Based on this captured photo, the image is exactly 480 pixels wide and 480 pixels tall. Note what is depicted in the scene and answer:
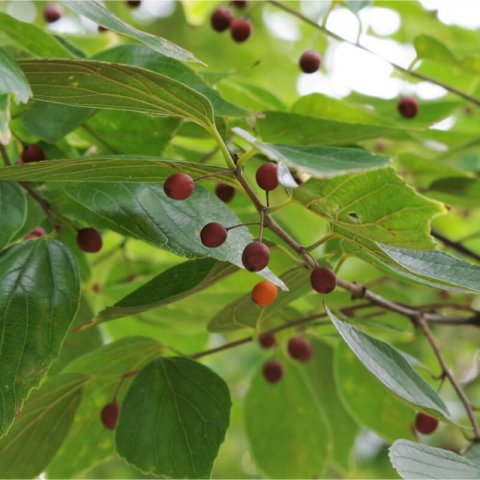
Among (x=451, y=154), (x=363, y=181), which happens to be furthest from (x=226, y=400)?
(x=451, y=154)

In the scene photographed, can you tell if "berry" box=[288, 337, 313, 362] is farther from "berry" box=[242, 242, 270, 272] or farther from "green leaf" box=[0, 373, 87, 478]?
"berry" box=[242, 242, 270, 272]

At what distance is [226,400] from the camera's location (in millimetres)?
1120

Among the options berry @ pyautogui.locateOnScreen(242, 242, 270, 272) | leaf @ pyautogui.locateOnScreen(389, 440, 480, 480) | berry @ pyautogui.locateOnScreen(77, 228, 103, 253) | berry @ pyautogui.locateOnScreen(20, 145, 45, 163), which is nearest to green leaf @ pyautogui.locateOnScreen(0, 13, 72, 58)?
berry @ pyautogui.locateOnScreen(20, 145, 45, 163)

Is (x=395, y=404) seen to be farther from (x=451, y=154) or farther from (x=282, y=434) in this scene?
(x=451, y=154)

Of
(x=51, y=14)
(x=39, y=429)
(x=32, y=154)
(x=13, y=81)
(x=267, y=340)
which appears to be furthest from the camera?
(x=51, y=14)

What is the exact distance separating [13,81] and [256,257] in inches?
11.0

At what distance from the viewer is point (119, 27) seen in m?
0.83

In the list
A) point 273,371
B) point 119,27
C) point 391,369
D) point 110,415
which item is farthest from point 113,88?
point 273,371

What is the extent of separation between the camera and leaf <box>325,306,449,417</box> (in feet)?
2.96

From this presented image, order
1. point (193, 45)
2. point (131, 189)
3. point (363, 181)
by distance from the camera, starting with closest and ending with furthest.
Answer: point (363, 181) < point (131, 189) < point (193, 45)

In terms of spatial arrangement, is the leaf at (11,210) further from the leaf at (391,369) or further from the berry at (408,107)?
the berry at (408,107)

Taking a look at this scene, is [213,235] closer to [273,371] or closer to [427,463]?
[427,463]

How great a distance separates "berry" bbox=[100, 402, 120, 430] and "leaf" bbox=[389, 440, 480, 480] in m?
0.47

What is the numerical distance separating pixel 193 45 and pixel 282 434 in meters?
1.31
